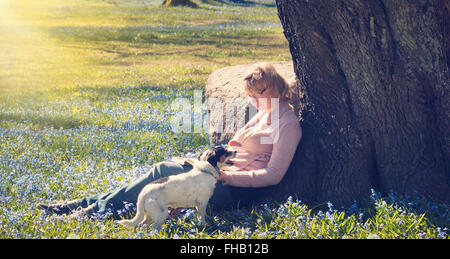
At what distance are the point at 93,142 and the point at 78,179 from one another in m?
1.79

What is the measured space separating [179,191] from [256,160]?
1065mm

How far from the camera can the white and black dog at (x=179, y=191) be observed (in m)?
4.79

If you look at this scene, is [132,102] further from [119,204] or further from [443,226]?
[443,226]

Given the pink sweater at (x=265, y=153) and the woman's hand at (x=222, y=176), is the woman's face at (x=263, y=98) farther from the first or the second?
the woman's hand at (x=222, y=176)

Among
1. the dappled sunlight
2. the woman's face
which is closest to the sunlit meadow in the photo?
→ the dappled sunlight

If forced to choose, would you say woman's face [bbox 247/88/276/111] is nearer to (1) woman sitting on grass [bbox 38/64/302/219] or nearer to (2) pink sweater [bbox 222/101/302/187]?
(1) woman sitting on grass [bbox 38/64/302/219]

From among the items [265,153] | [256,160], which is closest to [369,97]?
[265,153]

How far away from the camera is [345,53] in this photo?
16.7 ft

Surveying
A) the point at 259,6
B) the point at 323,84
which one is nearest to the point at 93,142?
the point at 323,84

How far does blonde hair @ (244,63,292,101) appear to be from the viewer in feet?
17.2

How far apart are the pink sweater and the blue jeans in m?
0.21

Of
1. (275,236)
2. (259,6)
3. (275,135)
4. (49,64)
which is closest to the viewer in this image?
(275,236)

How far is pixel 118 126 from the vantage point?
9.42 metres

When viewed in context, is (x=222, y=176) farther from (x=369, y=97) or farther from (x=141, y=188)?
(x=369, y=97)
